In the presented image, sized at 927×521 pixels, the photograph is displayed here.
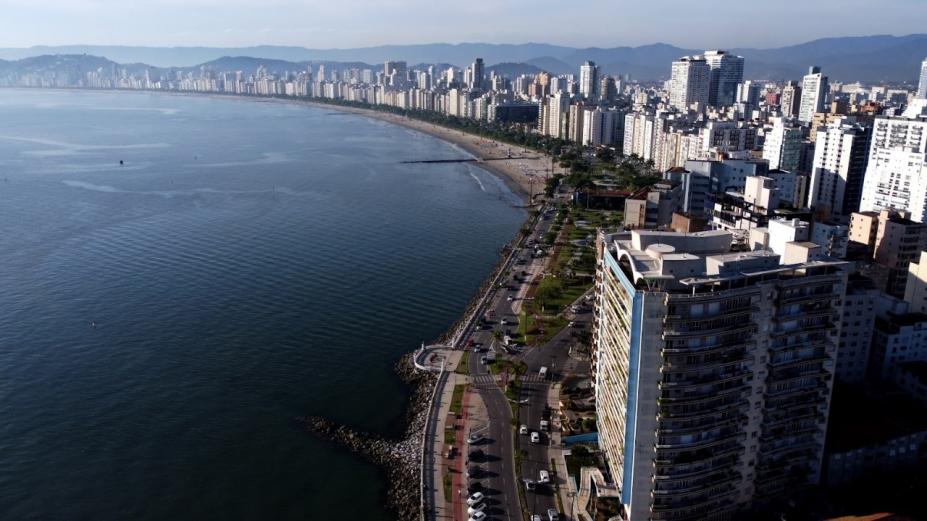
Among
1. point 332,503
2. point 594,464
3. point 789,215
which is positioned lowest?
point 332,503

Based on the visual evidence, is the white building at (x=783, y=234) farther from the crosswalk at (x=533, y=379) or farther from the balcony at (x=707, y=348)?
the crosswalk at (x=533, y=379)

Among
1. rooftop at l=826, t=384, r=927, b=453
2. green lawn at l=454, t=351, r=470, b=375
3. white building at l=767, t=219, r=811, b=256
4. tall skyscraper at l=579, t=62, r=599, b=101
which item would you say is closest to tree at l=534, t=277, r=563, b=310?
green lawn at l=454, t=351, r=470, b=375

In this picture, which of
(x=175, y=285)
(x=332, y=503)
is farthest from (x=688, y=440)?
(x=175, y=285)

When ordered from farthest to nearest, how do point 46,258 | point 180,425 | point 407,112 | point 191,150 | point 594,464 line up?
point 407,112 → point 191,150 → point 46,258 → point 180,425 → point 594,464

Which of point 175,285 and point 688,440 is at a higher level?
point 688,440

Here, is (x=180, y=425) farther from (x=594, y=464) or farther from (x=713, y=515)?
(x=713, y=515)
